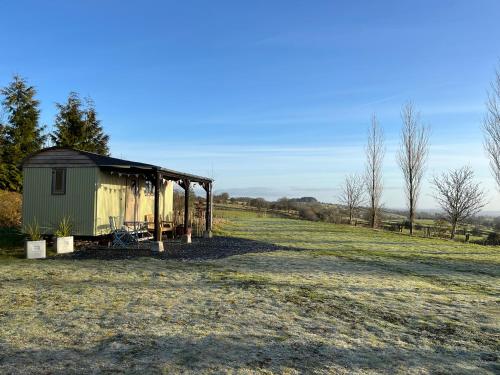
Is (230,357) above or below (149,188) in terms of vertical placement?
below

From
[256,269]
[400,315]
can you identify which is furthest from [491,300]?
[256,269]

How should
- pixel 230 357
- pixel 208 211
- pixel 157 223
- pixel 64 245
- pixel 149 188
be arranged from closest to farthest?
pixel 230 357
pixel 64 245
pixel 157 223
pixel 149 188
pixel 208 211

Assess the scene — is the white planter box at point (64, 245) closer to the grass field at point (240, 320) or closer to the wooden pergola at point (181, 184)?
the grass field at point (240, 320)

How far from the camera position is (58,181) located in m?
13.1

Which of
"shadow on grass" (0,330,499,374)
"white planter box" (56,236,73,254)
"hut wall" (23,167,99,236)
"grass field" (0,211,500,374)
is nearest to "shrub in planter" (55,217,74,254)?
"white planter box" (56,236,73,254)

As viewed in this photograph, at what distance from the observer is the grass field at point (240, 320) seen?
156 inches

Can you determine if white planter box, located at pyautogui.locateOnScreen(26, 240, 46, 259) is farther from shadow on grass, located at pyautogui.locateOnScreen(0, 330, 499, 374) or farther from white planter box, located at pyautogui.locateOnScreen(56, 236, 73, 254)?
shadow on grass, located at pyautogui.locateOnScreen(0, 330, 499, 374)

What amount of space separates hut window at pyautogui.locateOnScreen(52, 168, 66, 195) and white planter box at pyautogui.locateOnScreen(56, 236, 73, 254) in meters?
2.03

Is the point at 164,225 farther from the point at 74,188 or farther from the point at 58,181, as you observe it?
the point at 58,181

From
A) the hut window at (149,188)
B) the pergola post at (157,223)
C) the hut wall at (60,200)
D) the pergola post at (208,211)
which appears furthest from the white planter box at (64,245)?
the pergola post at (208,211)

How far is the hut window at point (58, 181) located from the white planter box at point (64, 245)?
203 centimetres

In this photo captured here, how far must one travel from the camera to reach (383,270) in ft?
33.1

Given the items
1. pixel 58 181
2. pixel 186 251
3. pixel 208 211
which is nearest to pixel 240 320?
pixel 186 251

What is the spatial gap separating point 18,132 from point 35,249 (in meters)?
14.2
